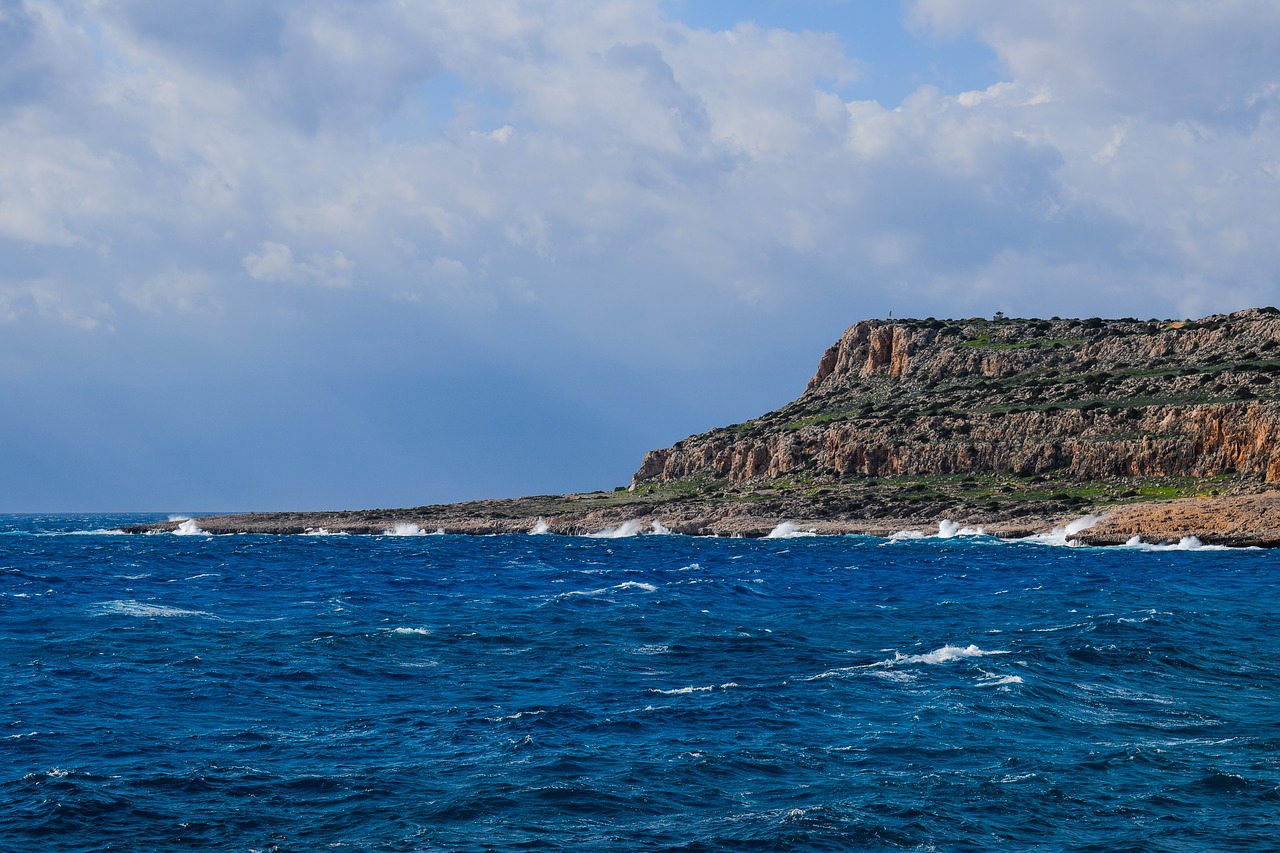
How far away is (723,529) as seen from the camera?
365 feet

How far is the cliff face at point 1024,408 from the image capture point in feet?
336

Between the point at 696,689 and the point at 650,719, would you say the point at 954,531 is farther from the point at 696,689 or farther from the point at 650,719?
the point at 650,719

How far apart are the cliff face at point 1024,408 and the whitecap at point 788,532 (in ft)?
69.2

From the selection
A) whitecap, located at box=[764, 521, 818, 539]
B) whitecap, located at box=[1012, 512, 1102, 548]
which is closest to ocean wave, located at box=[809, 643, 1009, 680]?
whitecap, located at box=[1012, 512, 1102, 548]

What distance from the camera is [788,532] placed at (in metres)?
107

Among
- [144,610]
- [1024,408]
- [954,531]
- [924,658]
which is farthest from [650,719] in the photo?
[1024,408]

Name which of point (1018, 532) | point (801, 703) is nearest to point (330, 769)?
point (801, 703)

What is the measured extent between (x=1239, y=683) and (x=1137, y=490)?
7384 cm

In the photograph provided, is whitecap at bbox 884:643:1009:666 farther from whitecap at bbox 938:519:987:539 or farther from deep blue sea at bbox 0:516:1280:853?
whitecap at bbox 938:519:987:539

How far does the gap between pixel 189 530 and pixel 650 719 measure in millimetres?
132005

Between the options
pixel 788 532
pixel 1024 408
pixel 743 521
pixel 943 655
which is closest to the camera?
pixel 943 655

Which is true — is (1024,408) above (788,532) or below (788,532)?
above

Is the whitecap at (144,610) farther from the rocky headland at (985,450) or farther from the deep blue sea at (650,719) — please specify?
the rocky headland at (985,450)

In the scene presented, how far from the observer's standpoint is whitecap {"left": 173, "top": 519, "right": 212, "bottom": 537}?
140625mm
